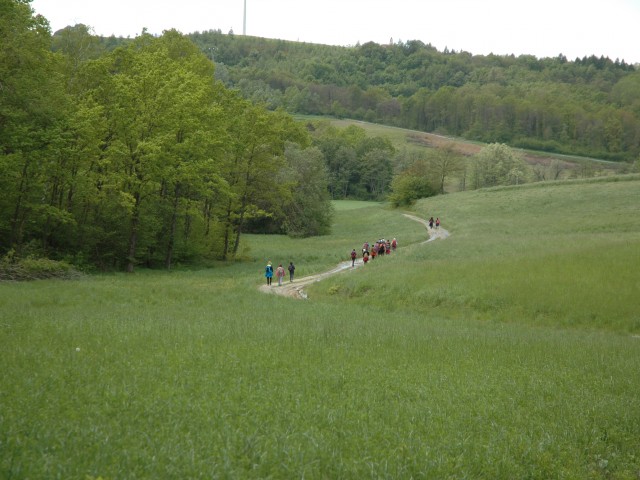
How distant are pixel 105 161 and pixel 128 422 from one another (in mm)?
27801

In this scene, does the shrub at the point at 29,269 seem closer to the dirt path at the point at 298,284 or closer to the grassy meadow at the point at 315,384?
the grassy meadow at the point at 315,384

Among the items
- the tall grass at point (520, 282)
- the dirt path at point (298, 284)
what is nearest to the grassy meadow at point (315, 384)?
the tall grass at point (520, 282)

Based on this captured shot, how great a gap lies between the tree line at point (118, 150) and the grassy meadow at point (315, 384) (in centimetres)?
858

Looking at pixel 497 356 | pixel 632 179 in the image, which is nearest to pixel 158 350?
pixel 497 356

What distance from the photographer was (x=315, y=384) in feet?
35.5

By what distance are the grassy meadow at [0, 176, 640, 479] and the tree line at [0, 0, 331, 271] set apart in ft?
28.2

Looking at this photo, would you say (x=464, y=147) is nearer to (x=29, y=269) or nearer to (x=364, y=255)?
(x=364, y=255)

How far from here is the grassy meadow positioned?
7371 millimetres

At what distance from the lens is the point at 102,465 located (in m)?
6.51

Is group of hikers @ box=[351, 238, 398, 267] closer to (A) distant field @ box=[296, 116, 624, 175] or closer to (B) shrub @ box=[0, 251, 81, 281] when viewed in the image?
(B) shrub @ box=[0, 251, 81, 281]

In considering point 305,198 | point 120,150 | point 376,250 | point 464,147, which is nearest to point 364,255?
point 376,250

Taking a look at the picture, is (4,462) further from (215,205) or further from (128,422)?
(215,205)

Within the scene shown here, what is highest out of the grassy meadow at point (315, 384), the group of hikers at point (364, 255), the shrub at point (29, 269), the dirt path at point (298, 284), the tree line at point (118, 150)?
the tree line at point (118, 150)

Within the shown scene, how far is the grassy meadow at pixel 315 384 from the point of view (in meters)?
7.37
